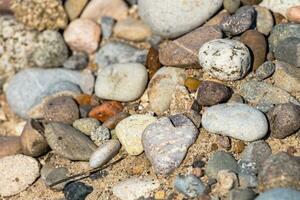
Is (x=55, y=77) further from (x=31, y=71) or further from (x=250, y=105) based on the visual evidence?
(x=250, y=105)

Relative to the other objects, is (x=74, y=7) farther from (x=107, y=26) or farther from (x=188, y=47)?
(x=188, y=47)

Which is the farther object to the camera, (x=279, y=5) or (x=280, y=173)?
(x=279, y=5)

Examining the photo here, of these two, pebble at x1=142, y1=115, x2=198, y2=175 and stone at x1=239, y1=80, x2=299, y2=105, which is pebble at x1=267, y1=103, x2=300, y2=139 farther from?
pebble at x1=142, y1=115, x2=198, y2=175

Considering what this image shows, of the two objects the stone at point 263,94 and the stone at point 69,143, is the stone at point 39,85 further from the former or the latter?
the stone at point 263,94

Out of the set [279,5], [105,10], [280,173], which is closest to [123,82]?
[105,10]

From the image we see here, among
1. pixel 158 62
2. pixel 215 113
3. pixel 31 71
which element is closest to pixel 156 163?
pixel 215 113

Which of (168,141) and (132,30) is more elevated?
(132,30)
